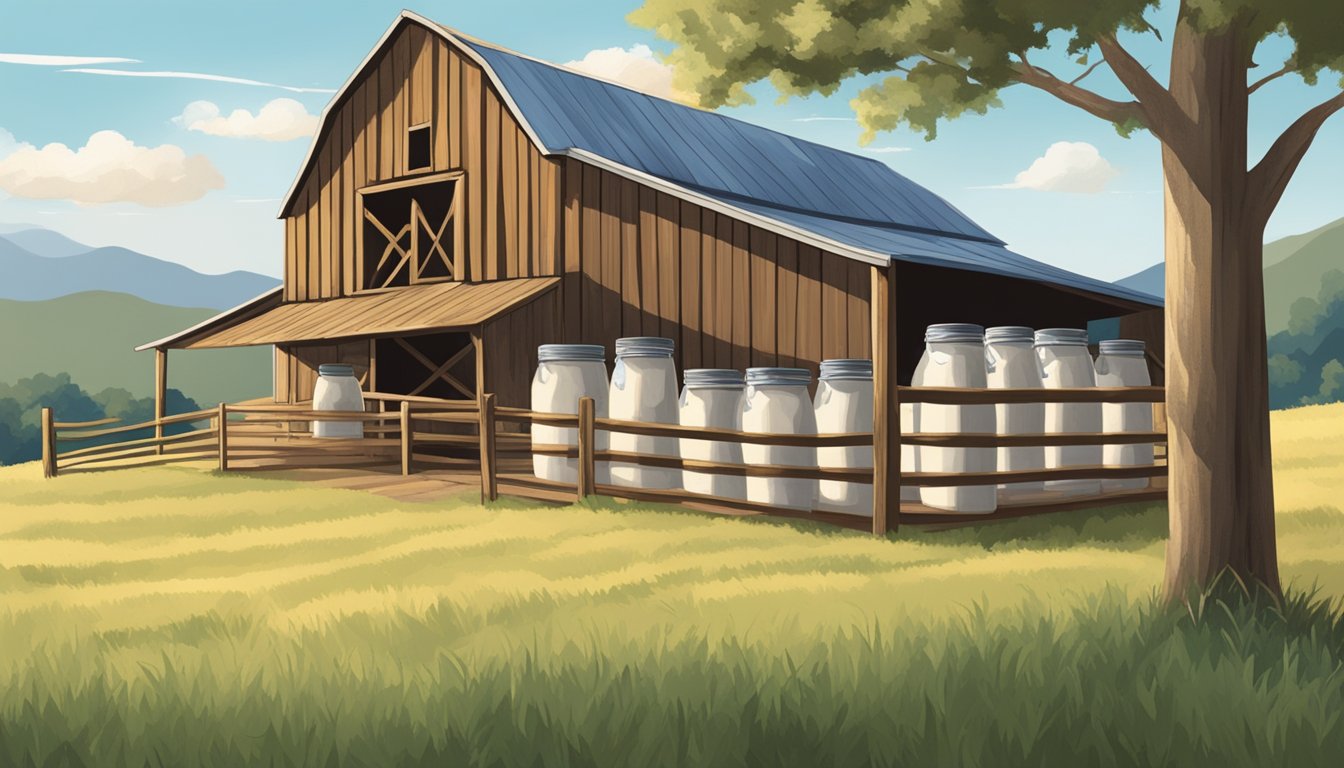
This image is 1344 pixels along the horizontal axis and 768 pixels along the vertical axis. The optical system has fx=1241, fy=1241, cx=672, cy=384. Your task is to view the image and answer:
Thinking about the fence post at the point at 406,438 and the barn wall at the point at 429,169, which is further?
the barn wall at the point at 429,169

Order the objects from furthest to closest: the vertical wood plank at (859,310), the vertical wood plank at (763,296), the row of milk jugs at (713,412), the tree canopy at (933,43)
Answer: the vertical wood plank at (763,296) → the vertical wood plank at (859,310) → the row of milk jugs at (713,412) → the tree canopy at (933,43)

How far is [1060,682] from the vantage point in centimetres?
478

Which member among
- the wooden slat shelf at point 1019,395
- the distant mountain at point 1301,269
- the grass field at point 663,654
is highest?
the distant mountain at point 1301,269

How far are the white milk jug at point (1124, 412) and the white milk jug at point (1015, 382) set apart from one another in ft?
2.96

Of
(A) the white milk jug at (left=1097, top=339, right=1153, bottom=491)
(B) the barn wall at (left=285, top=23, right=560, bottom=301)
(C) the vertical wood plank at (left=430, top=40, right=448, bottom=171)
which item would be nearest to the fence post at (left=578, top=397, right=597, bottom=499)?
(A) the white milk jug at (left=1097, top=339, right=1153, bottom=491)

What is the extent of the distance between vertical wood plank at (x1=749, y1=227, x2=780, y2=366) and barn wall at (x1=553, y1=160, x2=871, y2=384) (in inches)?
0.4

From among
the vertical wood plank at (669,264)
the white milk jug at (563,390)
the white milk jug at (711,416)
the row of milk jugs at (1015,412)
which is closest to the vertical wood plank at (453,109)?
the vertical wood plank at (669,264)

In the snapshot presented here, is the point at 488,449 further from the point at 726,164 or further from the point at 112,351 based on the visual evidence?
the point at 112,351

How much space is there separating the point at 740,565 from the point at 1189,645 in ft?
9.68

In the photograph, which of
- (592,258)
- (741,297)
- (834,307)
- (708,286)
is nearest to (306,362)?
(592,258)

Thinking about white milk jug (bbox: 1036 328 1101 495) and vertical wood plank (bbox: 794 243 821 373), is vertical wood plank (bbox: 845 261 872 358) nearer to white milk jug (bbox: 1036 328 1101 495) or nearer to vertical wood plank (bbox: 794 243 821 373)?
vertical wood plank (bbox: 794 243 821 373)

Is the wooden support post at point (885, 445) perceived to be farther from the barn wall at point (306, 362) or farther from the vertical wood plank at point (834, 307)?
the barn wall at point (306, 362)

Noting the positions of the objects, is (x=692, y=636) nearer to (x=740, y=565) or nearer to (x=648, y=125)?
(x=740, y=565)

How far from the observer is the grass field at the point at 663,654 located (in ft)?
13.8
